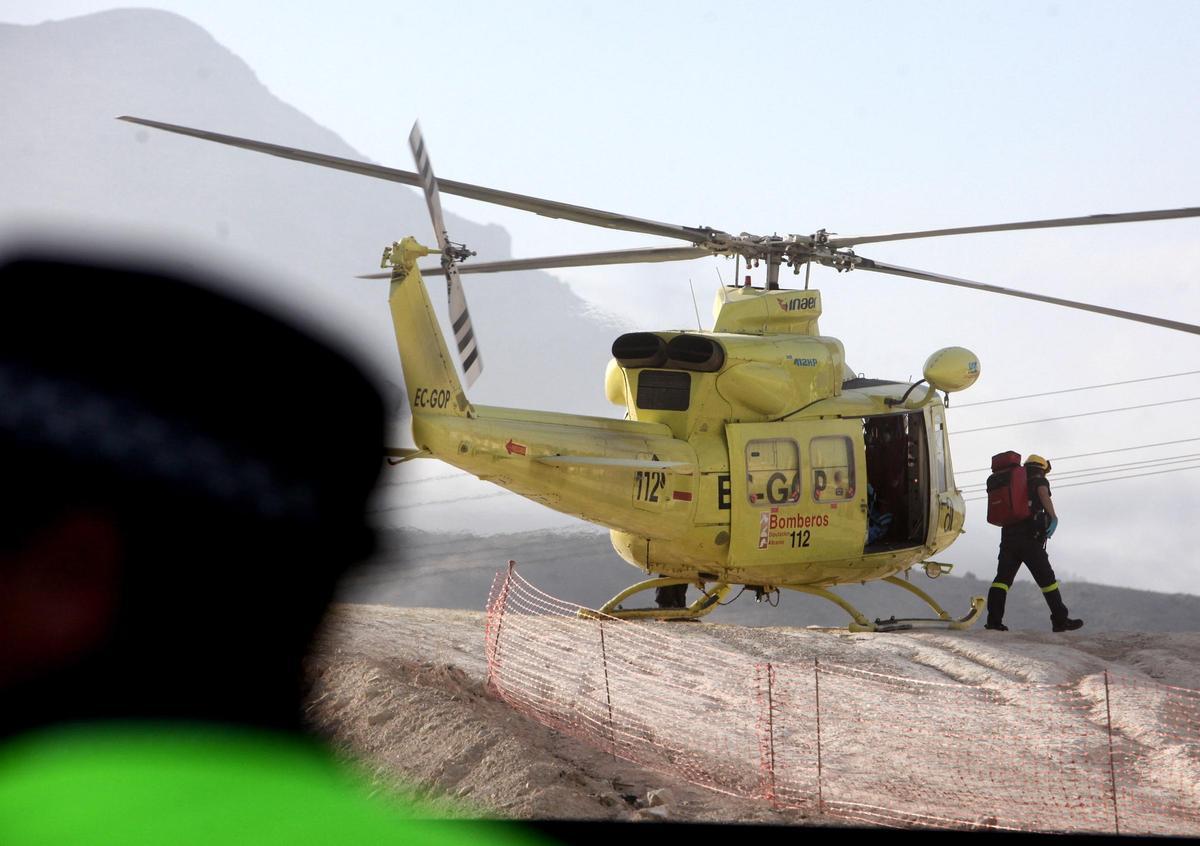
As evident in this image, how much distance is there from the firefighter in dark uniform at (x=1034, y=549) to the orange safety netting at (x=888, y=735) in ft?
10.1

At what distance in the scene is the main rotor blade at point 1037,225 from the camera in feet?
33.1

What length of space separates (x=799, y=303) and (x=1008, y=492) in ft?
12.2

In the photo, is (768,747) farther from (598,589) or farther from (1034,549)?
(598,589)

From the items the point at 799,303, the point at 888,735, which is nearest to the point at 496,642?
the point at 888,735

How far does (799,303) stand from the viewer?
42.1 ft

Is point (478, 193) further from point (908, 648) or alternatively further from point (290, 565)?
point (908, 648)

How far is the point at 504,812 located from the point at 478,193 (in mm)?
5335

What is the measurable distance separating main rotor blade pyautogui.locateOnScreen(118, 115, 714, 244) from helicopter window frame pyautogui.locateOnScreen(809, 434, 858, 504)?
237 centimetres

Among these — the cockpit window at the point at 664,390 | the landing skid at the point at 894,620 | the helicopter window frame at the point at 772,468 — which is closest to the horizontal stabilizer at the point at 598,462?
the cockpit window at the point at 664,390

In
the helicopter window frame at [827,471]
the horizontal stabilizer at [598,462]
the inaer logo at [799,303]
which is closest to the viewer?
the horizontal stabilizer at [598,462]

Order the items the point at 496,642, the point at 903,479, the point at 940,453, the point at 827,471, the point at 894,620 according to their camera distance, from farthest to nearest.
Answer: the point at 940,453 → the point at 903,479 → the point at 894,620 → the point at 496,642 → the point at 827,471

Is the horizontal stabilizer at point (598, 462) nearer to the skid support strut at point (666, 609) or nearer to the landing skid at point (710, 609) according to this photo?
the landing skid at point (710, 609)

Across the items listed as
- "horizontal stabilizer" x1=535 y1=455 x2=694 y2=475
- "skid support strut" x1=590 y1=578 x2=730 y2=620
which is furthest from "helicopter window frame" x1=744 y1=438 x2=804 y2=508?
"skid support strut" x1=590 y1=578 x2=730 y2=620

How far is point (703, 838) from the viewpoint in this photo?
5.51m
